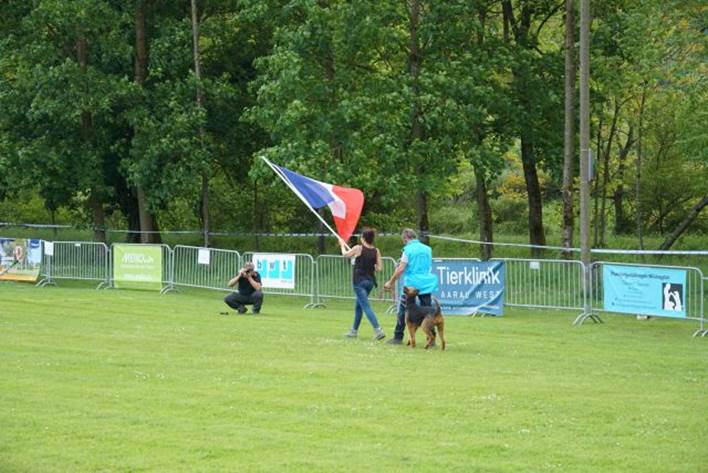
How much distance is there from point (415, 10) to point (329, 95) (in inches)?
132

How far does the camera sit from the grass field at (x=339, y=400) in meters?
9.34

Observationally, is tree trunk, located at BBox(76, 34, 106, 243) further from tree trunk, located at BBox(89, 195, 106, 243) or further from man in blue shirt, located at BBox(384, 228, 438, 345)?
man in blue shirt, located at BBox(384, 228, 438, 345)

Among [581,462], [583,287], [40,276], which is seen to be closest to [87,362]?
[581,462]

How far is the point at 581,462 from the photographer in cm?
918

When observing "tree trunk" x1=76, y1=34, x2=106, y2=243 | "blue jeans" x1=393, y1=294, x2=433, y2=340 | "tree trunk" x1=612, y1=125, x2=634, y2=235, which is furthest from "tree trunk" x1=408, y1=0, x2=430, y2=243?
"blue jeans" x1=393, y1=294, x2=433, y2=340

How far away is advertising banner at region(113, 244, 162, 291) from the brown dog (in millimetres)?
14066

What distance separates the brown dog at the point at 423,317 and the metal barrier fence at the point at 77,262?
15590mm

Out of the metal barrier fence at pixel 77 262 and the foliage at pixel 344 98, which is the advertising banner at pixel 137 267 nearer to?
the metal barrier fence at pixel 77 262

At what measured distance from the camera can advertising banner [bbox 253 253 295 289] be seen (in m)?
27.3

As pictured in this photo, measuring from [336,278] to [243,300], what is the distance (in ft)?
11.2

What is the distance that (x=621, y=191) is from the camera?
44344 mm

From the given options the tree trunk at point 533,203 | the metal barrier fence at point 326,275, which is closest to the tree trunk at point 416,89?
the tree trunk at point 533,203

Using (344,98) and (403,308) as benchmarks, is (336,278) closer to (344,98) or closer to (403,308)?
(344,98)

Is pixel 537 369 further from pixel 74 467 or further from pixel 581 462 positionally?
pixel 74 467
